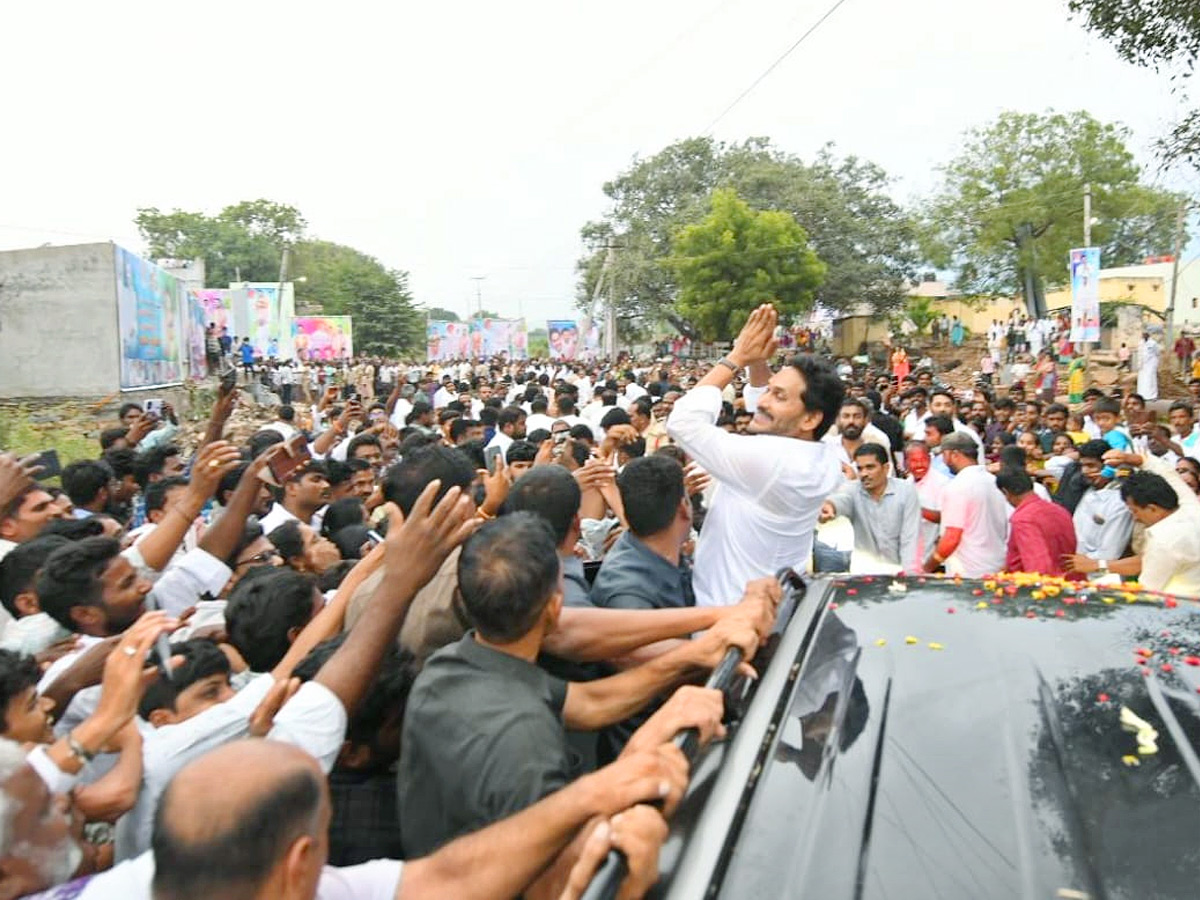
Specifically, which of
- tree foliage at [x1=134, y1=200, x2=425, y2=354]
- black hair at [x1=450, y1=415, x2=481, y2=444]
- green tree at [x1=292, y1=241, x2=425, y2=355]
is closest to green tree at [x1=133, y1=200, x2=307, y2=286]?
tree foliage at [x1=134, y1=200, x2=425, y2=354]

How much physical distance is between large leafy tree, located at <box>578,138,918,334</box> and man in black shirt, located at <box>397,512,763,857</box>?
40.7 m

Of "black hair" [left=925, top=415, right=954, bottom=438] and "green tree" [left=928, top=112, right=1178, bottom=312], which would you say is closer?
"black hair" [left=925, top=415, right=954, bottom=438]

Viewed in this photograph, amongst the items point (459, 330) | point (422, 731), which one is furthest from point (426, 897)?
point (459, 330)

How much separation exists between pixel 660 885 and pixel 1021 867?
58 cm

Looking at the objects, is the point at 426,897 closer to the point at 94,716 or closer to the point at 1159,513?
the point at 94,716

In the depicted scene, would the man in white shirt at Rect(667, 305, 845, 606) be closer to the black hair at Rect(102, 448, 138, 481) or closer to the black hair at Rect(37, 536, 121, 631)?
the black hair at Rect(37, 536, 121, 631)

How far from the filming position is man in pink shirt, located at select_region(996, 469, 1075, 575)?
A: 217 inches

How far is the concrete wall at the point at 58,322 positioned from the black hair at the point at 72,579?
19229mm

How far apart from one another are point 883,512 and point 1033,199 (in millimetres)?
41487

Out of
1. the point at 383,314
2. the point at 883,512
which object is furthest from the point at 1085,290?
the point at 383,314

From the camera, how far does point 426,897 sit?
1688mm

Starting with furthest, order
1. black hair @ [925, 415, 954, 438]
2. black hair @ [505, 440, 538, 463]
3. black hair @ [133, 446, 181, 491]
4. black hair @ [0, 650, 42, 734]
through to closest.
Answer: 1. black hair @ [925, 415, 954, 438]
2. black hair @ [133, 446, 181, 491]
3. black hair @ [505, 440, 538, 463]
4. black hair @ [0, 650, 42, 734]

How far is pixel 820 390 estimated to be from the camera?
3.45m

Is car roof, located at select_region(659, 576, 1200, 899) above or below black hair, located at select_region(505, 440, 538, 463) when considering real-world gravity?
below
